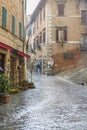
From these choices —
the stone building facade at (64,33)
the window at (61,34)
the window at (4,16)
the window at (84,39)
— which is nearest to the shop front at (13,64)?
the window at (4,16)

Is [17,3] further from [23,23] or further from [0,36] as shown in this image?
[0,36]

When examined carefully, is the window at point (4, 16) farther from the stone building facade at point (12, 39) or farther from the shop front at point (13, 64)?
the shop front at point (13, 64)

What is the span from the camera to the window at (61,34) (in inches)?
1742

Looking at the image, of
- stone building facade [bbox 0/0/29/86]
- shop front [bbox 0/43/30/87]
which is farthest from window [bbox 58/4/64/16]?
shop front [bbox 0/43/30/87]

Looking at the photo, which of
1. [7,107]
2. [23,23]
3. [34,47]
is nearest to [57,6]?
A: [34,47]

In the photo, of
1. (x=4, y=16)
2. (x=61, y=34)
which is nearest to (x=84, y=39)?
(x=61, y=34)

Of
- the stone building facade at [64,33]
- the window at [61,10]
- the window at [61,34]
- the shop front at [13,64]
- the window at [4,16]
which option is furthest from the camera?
the window at [61,10]

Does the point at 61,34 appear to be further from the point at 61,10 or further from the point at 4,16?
the point at 4,16

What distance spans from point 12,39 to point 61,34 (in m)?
21.0

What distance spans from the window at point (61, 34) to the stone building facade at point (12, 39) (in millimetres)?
17006

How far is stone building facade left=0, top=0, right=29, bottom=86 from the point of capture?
70.6 feet

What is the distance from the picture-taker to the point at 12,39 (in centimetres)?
2377

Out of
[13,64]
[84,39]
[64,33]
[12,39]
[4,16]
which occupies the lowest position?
[13,64]

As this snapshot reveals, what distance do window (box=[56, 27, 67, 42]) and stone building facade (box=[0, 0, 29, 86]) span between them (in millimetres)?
17006
